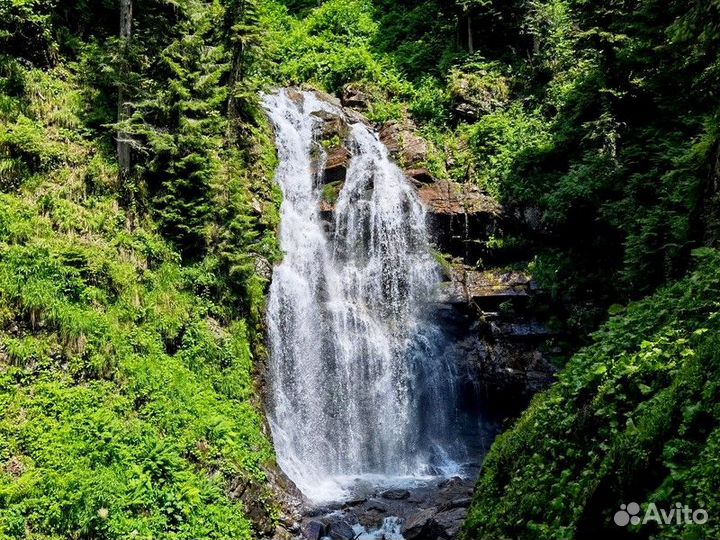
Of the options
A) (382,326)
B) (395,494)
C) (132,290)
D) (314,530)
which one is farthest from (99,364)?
(382,326)

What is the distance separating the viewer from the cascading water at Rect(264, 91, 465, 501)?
17.0 m

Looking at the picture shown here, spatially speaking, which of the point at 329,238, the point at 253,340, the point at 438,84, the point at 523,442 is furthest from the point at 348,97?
the point at 523,442

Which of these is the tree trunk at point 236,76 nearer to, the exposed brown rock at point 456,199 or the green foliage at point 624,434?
the exposed brown rock at point 456,199

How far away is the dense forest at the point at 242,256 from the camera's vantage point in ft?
20.6

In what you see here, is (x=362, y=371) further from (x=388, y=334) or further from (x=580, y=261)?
(x=580, y=261)

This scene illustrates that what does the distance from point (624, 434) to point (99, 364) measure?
9.91 metres

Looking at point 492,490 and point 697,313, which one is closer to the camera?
point 697,313

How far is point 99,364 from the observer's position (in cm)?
1112

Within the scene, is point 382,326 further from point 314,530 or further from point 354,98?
point 354,98

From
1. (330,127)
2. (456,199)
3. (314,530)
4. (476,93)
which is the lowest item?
(314,530)

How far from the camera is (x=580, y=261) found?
20047 millimetres

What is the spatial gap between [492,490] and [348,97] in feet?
75.2

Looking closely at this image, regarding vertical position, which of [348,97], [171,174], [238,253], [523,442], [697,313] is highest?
[348,97]

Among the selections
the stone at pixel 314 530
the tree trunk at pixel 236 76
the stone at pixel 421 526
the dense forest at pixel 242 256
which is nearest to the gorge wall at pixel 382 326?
the dense forest at pixel 242 256
